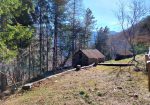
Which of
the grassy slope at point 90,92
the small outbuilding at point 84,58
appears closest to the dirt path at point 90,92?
the grassy slope at point 90,92

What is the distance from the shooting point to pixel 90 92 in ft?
60.5

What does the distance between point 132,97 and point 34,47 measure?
111 feet

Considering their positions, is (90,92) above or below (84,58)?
below

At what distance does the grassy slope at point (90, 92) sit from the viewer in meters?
16.9

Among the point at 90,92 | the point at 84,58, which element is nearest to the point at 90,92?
the point at 90,92

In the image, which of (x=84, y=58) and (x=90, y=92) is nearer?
(x=90, y=92)

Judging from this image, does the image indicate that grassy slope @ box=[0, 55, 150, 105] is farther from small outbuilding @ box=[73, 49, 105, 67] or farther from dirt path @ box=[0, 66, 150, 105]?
small outbuilding @ box=[73, 49, 105, 67]

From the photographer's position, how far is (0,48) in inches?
595

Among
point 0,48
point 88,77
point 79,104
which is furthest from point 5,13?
point 88,77

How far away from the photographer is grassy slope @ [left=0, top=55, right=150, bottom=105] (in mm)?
16898

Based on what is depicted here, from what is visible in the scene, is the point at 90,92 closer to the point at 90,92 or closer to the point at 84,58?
the point at 90,92

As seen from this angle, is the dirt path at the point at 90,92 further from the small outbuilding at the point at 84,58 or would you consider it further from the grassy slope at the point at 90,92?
the small outbuilding at the point at 84,58

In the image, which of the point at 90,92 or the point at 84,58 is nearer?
the point at 90,92

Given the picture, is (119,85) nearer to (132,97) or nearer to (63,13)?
(132,97)
